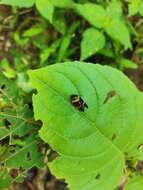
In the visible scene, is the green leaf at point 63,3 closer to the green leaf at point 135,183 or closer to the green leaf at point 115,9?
the green leaf at point 115,9

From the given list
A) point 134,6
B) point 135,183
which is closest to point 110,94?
point 135,183

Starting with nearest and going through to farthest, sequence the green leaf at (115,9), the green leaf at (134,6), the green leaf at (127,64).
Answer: the green leaf at (134,6) < the green leaf at (115,9) < the green leaf at (127,64)

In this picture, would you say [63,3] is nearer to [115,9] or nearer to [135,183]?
[115,9]

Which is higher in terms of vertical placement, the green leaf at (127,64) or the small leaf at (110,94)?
the small leaf at (110,94)

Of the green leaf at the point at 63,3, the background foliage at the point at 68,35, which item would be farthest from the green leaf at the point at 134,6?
the green leaf at the point at 63,3

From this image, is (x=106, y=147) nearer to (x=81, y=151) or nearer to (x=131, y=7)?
(x=81, y=151)

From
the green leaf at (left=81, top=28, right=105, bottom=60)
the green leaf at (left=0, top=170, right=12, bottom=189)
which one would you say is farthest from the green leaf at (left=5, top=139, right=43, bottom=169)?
the green leaf at (left=81, top=28, right=105, bottom=60)
